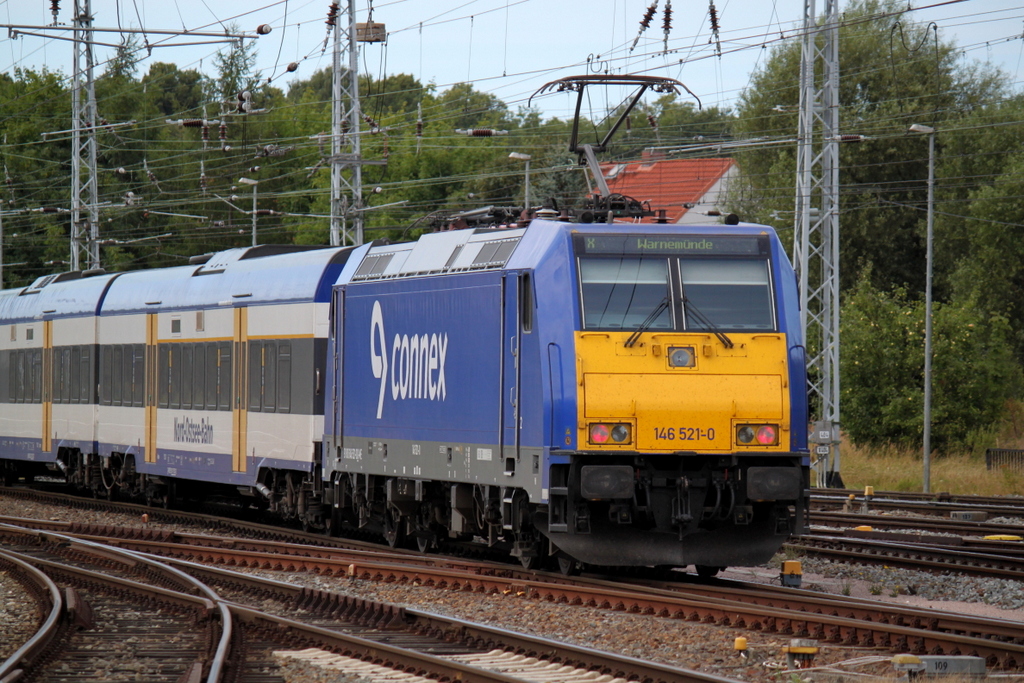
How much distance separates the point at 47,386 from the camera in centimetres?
2850

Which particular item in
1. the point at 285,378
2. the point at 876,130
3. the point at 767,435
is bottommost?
the point at 767,435

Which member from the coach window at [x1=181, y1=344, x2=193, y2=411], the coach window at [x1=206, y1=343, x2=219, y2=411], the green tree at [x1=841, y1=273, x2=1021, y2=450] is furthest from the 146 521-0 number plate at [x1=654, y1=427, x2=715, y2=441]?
the green tree at [x1=841, y1=273, x2=1021, y2=450]

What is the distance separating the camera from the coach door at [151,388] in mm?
24109

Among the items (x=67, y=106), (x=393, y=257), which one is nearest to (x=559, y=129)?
(x=67, y=106)

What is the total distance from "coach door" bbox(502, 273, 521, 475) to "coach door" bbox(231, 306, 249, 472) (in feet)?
25.5

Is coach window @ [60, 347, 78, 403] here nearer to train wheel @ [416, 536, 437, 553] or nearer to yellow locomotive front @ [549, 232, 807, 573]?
train wheel @ [416, 536, 437, 553]

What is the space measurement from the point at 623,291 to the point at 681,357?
0.82 metres

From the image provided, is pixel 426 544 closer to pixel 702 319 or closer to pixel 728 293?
pixel 702 319

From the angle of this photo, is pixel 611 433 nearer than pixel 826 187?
Yes

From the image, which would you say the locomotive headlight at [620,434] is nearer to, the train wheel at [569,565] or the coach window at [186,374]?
the train wheel at [569,565]

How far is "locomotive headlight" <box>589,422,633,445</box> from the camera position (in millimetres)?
13094

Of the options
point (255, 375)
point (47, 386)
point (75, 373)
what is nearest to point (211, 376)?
point (255, 375)

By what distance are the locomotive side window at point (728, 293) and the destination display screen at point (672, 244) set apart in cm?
9

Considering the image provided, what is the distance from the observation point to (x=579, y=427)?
13055 millimetres
